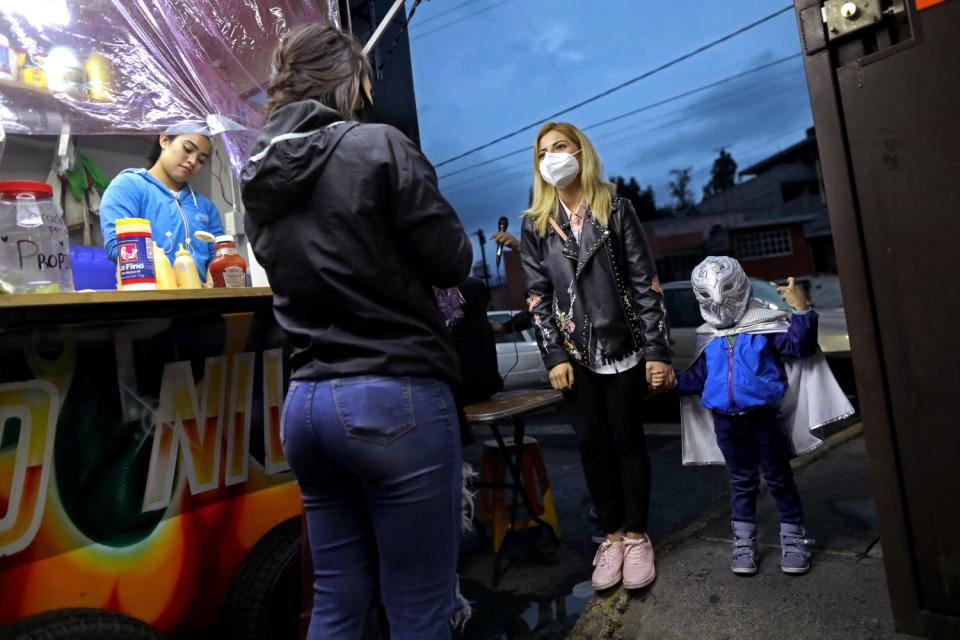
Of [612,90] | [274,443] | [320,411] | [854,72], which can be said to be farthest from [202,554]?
[612,90]

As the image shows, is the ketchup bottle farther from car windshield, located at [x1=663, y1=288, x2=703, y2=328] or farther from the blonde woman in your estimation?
car windshield, located at [x1=663, y1=288, x2=703, y2=328]

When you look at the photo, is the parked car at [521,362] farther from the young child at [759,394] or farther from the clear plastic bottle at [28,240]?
the clear plastic bottle at [28,240]

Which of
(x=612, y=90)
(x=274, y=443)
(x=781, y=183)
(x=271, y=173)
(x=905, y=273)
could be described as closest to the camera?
(x=905, y=273)

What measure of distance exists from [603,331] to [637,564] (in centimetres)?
95

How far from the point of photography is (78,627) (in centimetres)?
154

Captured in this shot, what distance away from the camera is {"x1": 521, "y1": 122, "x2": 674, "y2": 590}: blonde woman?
8.50ft

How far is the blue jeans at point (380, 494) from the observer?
1328mm

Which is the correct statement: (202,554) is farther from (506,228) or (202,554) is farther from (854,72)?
(854,72)

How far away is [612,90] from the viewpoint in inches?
629

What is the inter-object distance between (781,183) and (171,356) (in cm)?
4381

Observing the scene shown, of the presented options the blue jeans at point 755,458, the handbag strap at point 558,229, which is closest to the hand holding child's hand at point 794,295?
the blue jeans at point 755,458

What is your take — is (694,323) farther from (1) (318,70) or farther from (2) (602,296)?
(1) (318,70)

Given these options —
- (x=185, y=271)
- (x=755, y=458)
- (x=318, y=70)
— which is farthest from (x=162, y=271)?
(x=755, y=458)

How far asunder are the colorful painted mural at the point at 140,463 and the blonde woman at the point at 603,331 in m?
1.15
